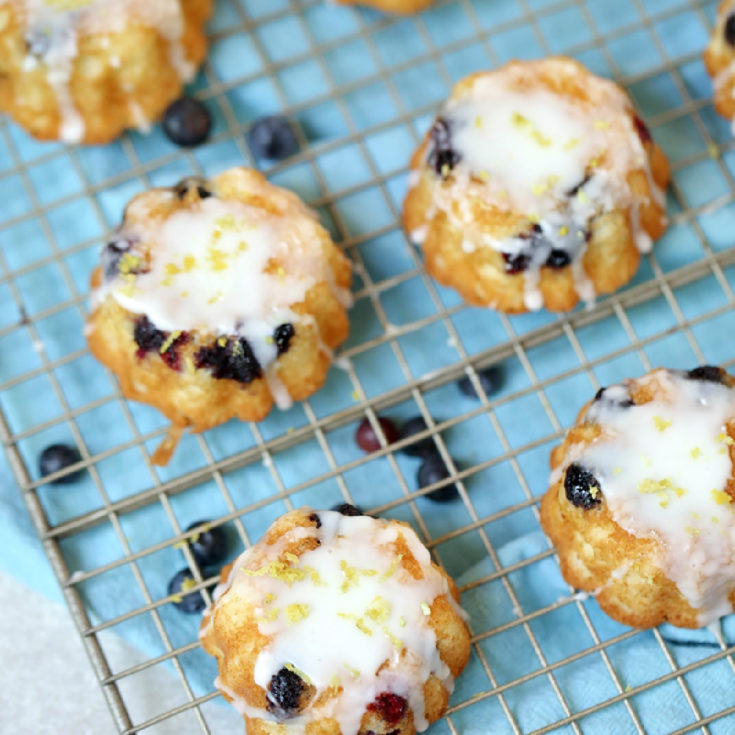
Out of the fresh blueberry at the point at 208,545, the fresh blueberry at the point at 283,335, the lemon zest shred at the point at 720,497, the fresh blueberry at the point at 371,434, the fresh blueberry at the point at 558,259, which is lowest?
the lemon zest shred at the point at 720,497

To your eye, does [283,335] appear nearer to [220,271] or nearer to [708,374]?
[220,271]

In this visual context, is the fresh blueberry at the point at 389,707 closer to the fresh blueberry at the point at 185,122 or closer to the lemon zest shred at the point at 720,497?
the lemon zest shred at the point at 720,497

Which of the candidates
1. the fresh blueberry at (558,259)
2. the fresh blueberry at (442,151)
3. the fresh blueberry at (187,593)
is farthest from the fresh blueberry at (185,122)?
the fresh blueberry at (187,593)

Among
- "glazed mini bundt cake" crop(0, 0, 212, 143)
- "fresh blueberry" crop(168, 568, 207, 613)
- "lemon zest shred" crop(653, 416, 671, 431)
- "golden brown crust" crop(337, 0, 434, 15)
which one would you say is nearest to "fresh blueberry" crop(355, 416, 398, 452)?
"fresh blueberry" crop(168, 568, 207, 613)

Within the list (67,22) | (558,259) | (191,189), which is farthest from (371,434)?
(67,22)

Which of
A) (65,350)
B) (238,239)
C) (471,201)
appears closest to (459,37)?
(471,201)

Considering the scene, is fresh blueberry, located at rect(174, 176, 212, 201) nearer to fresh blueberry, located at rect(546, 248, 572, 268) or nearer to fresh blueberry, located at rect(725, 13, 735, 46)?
fresh blueberry, located at rect(546, 248, 572, 268)

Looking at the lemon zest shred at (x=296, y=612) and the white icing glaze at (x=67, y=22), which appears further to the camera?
the white icing glaze at (x=67, y=22)
